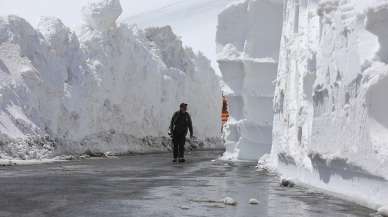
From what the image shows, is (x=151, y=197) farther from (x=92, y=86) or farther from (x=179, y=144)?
(x=92, y=86)

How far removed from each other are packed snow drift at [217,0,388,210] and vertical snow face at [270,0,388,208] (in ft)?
0.04

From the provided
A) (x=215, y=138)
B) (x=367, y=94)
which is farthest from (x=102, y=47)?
(x=367, y=94)

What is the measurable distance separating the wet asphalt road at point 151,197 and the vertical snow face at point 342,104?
41 centimetres

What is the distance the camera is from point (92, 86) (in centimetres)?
2720

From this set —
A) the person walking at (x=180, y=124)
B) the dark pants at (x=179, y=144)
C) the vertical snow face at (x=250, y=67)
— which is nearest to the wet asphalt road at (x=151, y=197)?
the person walking at (x=180, y=124)

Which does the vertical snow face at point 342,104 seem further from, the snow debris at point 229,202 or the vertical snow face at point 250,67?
the vertical snow face at point 250,67

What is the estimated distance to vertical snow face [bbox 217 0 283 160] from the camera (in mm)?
20812

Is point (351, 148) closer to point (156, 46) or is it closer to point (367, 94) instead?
point (367, 94)

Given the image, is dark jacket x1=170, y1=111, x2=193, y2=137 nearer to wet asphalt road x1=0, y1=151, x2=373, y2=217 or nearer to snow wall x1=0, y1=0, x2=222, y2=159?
snow wall x1=0, y1=0, x2=222, y2=159

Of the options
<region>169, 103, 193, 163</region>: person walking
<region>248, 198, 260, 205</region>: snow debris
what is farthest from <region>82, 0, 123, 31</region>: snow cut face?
<region>248, 198, 260, 205</region>: snow debris

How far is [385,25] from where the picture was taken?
8.09 metres

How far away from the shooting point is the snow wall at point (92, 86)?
20906mm

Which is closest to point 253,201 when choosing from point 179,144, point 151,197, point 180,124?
point 151,197

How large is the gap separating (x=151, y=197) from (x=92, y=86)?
62.0ft
